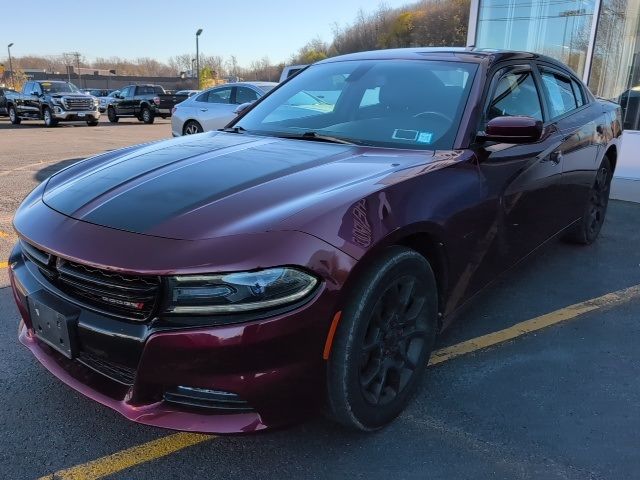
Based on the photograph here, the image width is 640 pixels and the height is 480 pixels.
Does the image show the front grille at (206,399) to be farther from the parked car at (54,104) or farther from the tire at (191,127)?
the parked car at (54,104)

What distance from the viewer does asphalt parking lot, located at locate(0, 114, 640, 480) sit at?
7.16 ft

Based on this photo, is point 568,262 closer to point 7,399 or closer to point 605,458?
point 605,458

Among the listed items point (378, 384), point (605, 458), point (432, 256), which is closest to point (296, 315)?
point (378, 384)

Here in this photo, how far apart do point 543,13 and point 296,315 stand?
10.5 metres

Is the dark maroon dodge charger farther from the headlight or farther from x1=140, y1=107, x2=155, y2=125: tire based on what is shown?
x1=140, y1=107, x2=155, y2=125: tire

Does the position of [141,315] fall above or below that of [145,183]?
below

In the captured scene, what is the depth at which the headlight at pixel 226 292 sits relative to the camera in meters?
1.83

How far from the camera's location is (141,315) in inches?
74.1

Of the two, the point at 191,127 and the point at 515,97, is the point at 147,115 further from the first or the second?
the point at 515,97

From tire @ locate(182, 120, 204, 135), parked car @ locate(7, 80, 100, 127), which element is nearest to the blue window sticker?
tire @ locate(182, 120, 204, 135)

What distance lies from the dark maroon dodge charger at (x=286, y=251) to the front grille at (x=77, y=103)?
68.7 feet

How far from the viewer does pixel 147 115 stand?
26.1m

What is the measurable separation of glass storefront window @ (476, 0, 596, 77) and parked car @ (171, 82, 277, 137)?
4.55 metres

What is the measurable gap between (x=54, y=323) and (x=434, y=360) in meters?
1.93
